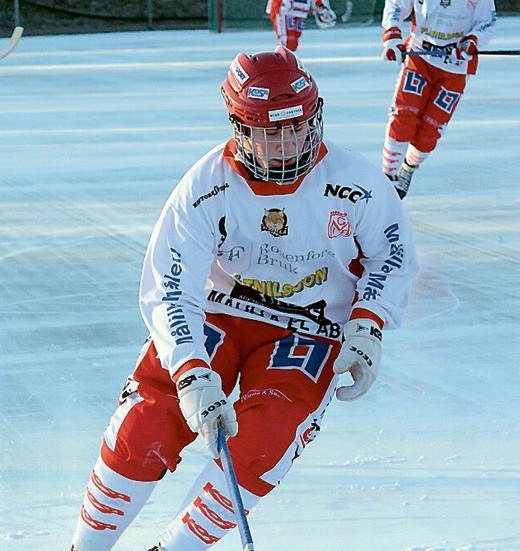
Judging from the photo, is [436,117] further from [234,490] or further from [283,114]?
[234,490]

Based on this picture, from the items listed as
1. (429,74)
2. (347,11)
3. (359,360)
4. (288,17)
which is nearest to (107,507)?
(359,360)

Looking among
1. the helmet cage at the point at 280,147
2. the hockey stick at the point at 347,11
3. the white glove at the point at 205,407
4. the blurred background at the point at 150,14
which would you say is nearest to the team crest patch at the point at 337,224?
the helmet cage at the point at 280,147

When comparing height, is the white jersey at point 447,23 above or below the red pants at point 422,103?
above

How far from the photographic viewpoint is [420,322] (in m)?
3.92

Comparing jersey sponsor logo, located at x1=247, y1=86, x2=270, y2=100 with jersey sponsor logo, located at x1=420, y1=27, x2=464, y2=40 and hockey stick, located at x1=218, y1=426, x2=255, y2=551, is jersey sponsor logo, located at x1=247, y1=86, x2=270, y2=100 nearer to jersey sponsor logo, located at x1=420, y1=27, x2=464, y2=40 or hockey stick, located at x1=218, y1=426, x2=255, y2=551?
hockey stick, located at x1=218, y1=426, x2=255, y2=551

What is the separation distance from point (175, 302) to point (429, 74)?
3.94 metres

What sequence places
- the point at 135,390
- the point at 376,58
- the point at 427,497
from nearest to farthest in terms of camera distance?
the point at 135,390
the point at 427,497
the point at 376,58

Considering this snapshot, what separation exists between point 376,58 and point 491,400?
1059cm

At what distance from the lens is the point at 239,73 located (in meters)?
2.25

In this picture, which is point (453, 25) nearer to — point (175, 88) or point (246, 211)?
point (246, 211)

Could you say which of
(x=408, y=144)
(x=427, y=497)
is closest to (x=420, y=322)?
(x=427, y=497)

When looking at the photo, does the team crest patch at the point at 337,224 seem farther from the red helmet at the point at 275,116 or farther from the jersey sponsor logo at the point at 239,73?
the jersey sponsor logo at the point at 239,73

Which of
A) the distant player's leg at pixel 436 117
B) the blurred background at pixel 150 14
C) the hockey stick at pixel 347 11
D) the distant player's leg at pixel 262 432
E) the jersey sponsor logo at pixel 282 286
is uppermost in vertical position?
the jersey sponsor logo at pixel 282 286

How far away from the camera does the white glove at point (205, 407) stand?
2.07m
